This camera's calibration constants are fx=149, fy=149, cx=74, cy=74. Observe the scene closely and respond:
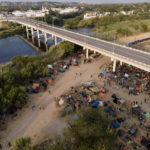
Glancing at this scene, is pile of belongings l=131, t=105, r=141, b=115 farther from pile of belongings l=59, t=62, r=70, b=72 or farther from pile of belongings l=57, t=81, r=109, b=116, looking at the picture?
pile of belongings l=59, t=62, r=70, b=72

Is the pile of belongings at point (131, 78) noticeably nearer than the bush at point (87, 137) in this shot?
No

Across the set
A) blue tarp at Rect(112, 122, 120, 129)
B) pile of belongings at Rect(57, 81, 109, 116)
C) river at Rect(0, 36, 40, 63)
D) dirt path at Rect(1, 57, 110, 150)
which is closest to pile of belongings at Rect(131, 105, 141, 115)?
pile of belongings at Rect(57, 81, 109, 116)

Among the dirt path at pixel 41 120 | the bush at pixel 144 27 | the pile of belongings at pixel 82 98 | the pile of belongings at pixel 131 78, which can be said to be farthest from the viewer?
the bush at pixel 144 27

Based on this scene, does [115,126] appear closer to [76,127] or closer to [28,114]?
[76,127]

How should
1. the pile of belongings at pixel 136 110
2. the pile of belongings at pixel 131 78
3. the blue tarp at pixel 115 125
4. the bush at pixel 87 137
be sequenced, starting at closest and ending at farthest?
the bush at pixel 87 137
the blue tarp at pixel 115 125
the pile of belongings at pixel 136 110
the pile of belongings at pixel 131 78

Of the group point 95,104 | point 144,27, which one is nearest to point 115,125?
point 95,104

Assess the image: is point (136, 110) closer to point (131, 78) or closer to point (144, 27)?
point (131, 78)

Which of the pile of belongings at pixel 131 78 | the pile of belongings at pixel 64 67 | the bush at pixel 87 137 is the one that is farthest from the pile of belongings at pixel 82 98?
the pile of belongings at pixel 64 67

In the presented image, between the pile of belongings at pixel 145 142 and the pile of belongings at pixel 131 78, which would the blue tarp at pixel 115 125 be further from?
the pile of belongings at pixel 131 78

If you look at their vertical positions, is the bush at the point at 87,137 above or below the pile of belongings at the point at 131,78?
above

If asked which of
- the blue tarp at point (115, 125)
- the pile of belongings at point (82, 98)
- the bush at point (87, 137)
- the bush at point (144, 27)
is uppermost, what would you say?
the bush at point (144, 27)

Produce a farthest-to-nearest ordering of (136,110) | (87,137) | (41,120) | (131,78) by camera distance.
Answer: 1. (131,78)
2. (136,110)
3. (41,120)
4. (87,137)
